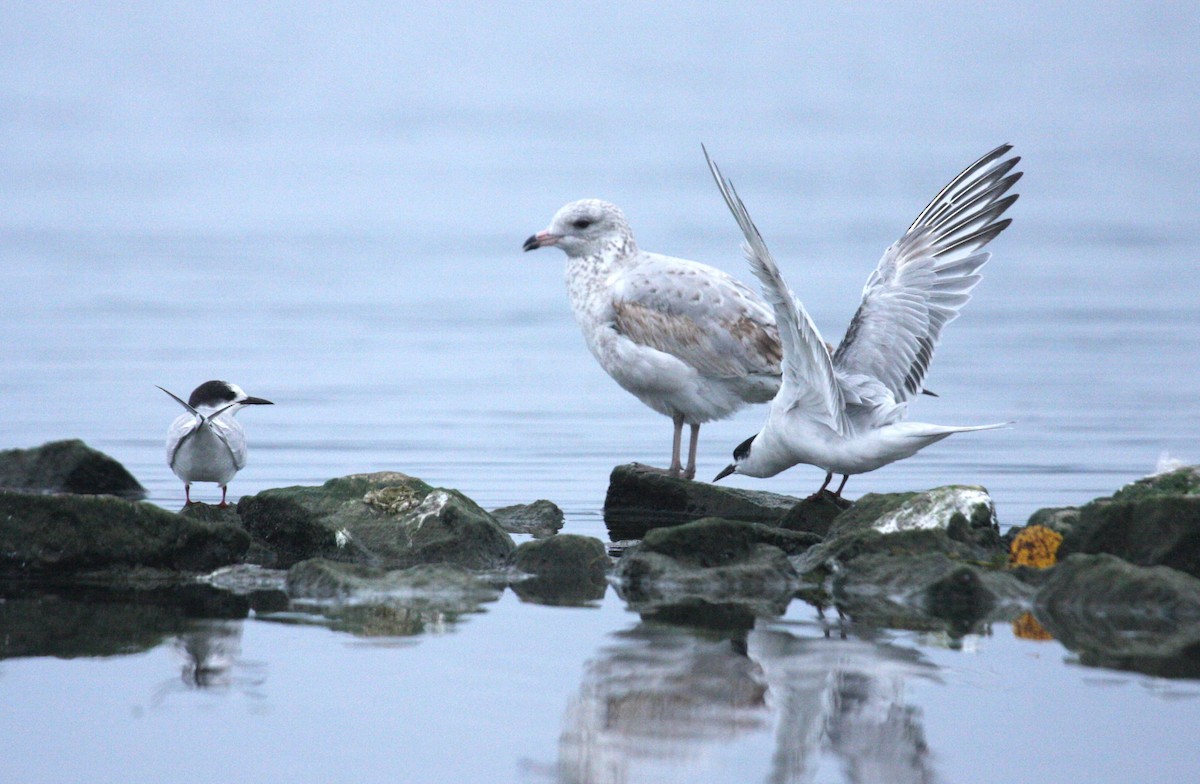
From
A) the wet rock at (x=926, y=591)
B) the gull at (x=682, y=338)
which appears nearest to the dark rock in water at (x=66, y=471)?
the gull at (x=682, y=338)

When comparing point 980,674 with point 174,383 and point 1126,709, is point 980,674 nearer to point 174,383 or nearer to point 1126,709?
point 1126,709

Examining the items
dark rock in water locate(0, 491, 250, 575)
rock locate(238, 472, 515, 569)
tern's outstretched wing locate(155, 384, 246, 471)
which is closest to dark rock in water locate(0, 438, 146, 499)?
tern's outstretched wing locate(155, 384, 246, 471)

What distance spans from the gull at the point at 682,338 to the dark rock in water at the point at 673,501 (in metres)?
0.31

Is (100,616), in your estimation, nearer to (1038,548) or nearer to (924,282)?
(1038,548)

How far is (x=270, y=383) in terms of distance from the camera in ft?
47.5

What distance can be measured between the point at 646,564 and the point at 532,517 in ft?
5.30

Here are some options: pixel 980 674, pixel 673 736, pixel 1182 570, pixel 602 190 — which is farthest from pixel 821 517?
pixel 602 190

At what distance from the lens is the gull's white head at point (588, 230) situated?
1042 cm

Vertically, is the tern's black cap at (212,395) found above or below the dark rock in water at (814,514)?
above

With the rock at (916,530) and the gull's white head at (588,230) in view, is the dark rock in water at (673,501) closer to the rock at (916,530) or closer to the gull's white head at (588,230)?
the rock at (916,530)

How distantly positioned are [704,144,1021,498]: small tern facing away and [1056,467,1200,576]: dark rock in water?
2.46 feet

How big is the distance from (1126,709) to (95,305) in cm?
1713

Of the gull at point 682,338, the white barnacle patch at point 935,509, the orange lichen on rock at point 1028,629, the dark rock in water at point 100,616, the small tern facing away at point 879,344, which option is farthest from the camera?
the gull at point 682,338

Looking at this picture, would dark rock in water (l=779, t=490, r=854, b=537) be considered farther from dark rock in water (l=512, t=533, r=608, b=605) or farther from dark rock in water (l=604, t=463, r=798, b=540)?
dark rock in water (l=512, t=533, r=608, b=605)
